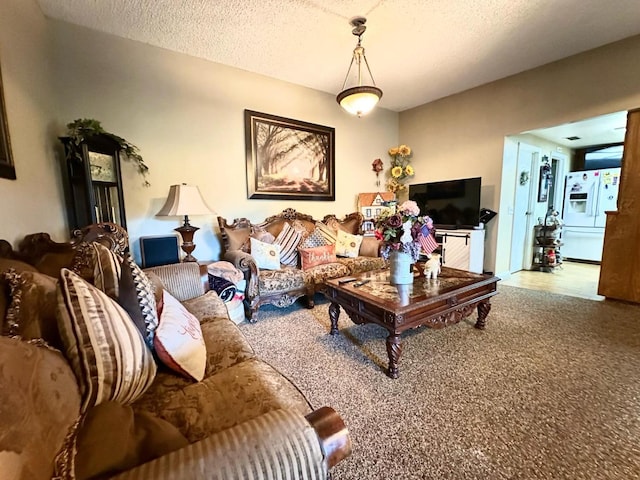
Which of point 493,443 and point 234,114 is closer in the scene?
point 493,443

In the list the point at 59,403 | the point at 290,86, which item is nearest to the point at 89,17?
the point at 290,86

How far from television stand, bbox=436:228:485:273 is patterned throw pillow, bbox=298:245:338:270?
6.17 ft

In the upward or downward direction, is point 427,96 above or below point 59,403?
above

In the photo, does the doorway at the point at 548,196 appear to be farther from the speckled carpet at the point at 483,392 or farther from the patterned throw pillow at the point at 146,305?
the patterned throw pillow at the point at 146,305

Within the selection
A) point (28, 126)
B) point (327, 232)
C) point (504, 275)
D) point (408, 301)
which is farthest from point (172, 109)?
point (504, 275)

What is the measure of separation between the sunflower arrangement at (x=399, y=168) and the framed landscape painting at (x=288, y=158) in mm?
1280

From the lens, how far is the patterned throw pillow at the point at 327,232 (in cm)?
370

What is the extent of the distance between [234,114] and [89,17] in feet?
4.71

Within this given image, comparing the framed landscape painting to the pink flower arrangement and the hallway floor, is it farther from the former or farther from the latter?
the hallway floor

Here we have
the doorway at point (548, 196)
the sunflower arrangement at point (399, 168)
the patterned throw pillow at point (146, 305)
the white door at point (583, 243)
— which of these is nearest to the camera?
the patterned throw pillow at point (146, 305)

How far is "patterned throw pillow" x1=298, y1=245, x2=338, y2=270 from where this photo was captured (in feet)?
10.5

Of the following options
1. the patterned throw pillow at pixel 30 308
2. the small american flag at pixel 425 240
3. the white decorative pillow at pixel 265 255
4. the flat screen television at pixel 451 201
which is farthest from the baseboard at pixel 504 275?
the patterned throw pillow at pixel 30 308

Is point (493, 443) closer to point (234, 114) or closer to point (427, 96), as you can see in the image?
point (234, 114)

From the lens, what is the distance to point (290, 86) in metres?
3.74
